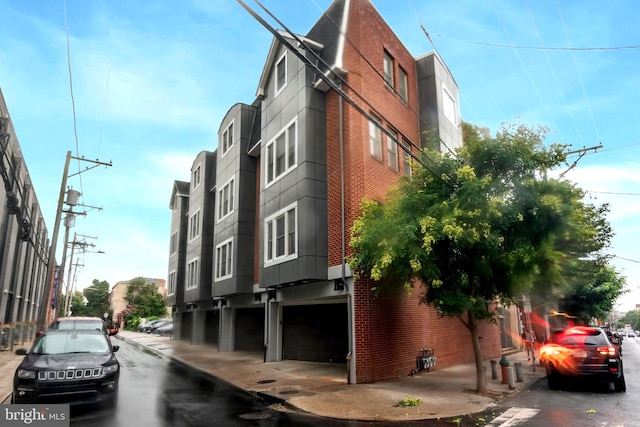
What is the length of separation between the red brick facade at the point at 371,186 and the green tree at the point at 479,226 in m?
1.86

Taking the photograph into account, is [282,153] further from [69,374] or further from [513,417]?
[513,417]

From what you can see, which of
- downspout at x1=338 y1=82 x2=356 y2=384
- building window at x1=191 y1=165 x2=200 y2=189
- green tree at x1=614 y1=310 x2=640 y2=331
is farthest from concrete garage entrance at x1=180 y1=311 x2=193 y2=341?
green tree at x1=614 y1=310 x2=640 y2=331

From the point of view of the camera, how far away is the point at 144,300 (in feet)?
199

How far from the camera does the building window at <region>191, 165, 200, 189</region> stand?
29447 mm

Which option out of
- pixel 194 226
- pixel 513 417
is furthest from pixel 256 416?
pixel 194 226

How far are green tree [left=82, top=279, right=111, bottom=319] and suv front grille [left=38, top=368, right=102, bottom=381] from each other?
3206 inches

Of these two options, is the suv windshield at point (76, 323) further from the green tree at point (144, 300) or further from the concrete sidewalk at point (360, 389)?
the green tree at point (144, 300)

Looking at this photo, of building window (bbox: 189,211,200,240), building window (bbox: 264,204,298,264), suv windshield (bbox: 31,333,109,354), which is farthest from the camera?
building window (bbox: 189,211,200,240)

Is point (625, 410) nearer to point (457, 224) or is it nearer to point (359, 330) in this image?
point (457, 224)

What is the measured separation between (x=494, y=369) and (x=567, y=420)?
18.4 ft

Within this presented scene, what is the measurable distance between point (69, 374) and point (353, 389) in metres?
6.65

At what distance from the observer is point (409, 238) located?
33.3ft

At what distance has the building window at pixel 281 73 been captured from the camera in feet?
55.5

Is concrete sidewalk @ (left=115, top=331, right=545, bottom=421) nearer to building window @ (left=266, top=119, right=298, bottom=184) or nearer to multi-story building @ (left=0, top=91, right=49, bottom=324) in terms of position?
building window @ (left=266, top=119, right=298, bottom=184)
